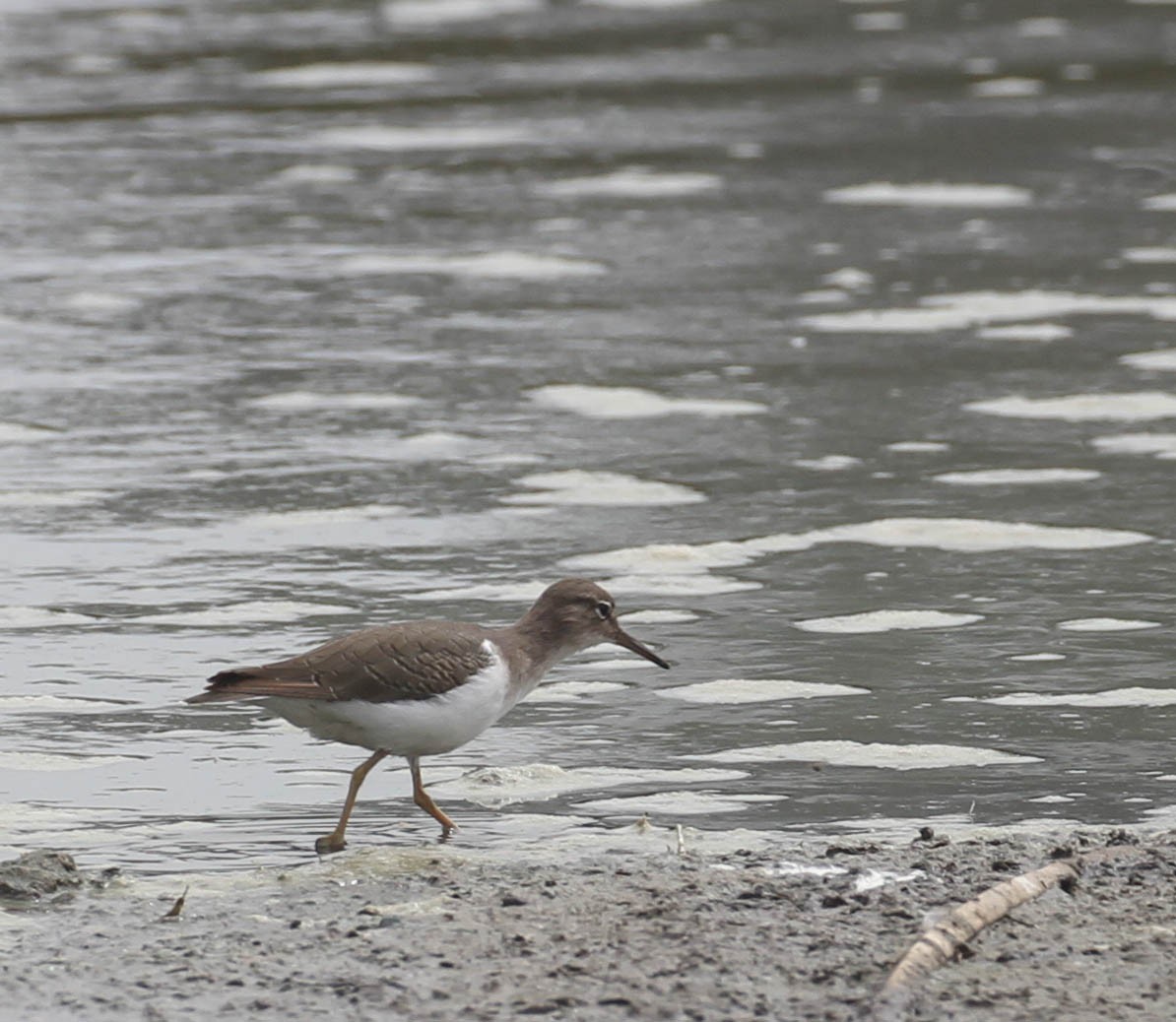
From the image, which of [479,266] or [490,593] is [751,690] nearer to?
[490,593]

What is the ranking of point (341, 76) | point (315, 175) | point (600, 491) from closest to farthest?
1. point (600, 491)
2. point (315, 175)
3. point (341, 76)

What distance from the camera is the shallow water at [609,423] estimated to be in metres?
7.20

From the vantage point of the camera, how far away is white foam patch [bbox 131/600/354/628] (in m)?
8.43

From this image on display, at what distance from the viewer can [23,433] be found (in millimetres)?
11102

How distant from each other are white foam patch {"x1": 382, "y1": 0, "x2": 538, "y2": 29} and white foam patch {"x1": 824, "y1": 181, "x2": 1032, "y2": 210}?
776cm

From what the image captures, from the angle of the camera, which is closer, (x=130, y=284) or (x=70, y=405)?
(x=70, y=405)

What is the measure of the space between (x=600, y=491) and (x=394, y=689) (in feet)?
12.3

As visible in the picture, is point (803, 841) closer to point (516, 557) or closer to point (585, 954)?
point (585, 954)

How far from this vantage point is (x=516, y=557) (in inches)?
364

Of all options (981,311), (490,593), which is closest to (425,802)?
(490,593)

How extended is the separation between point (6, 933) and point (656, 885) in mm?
1512

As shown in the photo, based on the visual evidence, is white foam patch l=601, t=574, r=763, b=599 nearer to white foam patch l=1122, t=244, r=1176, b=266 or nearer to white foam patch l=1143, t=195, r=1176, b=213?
white foam patch l=1122, t=244, r=1176, b=266

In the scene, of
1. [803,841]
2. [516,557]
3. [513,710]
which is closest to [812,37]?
[516,557]

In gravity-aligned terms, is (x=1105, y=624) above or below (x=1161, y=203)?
below
